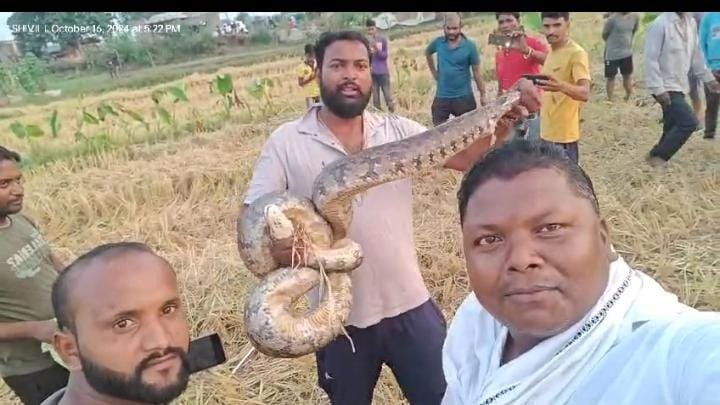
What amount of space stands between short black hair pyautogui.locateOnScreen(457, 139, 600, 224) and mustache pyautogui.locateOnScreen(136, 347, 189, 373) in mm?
814

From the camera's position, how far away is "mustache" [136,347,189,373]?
5.71 ft

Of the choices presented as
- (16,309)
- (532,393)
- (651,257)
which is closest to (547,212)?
(532,393)

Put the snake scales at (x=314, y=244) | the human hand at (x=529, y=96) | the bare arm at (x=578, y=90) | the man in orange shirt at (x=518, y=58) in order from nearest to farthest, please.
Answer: the snake scales at (x=314, y=244), the human hand at (x=529, y=96), the bare arm at (x=578, y=90), the man in orange shirt at (x=518, y=58)

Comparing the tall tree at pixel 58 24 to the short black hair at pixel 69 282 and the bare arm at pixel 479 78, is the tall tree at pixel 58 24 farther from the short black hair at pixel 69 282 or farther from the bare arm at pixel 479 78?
the short black hair at pixel 69 282

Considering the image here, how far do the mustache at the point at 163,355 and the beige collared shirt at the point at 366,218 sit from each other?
1.22 m

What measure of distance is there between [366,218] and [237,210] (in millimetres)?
5335

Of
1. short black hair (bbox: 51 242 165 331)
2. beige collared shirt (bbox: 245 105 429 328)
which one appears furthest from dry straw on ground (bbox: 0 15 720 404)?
short black hair (bbox: 51 242 165 331)

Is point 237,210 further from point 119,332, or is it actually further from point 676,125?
point 119,332

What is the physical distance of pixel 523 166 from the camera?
1.55 meters

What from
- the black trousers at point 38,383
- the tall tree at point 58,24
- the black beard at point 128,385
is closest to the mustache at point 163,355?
the black beard at point 128,385

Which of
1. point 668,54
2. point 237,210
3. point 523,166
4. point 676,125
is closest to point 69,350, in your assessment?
point 523,166

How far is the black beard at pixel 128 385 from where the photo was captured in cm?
173

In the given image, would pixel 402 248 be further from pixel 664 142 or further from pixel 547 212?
pixel 664 142

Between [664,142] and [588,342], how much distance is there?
663 cm
